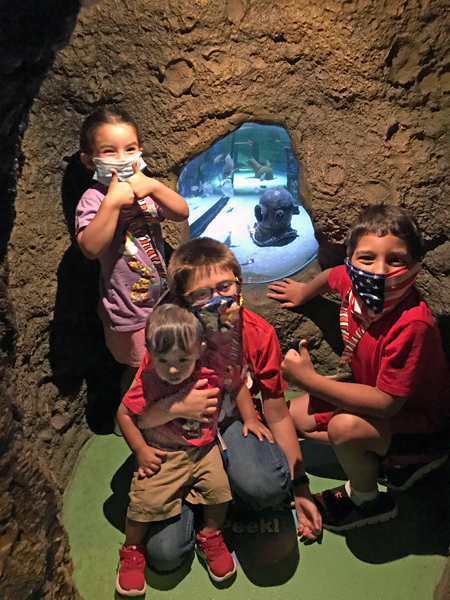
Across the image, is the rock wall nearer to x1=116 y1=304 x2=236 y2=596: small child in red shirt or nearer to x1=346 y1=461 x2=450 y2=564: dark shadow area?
x1=116 y1=304 x2=236 y2=596: small child in red shirt

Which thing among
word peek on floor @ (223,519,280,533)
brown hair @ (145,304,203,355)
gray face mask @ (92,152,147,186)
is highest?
gray face mask @ (92,152,147,186)

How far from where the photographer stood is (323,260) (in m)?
2.69

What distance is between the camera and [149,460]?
1842 millimetres

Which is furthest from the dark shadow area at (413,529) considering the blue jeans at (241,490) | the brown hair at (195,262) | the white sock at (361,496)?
the brown hair at (195,262)

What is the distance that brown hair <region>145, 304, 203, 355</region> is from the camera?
65.2 inches

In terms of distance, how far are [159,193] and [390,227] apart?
985 millimetres

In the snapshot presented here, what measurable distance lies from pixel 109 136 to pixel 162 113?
23.0 inches

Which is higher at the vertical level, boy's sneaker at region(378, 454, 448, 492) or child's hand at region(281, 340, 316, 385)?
child's hand at region(281, 340, 316, 385)

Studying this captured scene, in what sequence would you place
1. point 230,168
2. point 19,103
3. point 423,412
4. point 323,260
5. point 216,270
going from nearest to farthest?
point 19,103 < point 216,270 < point 423,412 < point 323,260 < point 230,168

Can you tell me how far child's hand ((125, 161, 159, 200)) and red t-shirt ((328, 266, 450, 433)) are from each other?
1.05 metres

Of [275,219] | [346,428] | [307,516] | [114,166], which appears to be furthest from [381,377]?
[275,219]

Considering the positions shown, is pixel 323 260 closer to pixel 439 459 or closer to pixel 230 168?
pixel 439 459

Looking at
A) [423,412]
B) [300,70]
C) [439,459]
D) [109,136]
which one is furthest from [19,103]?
[439,459]

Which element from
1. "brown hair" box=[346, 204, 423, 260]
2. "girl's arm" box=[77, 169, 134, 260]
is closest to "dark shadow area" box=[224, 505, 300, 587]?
"brown hair" box=[346, 204, 423, 260]
